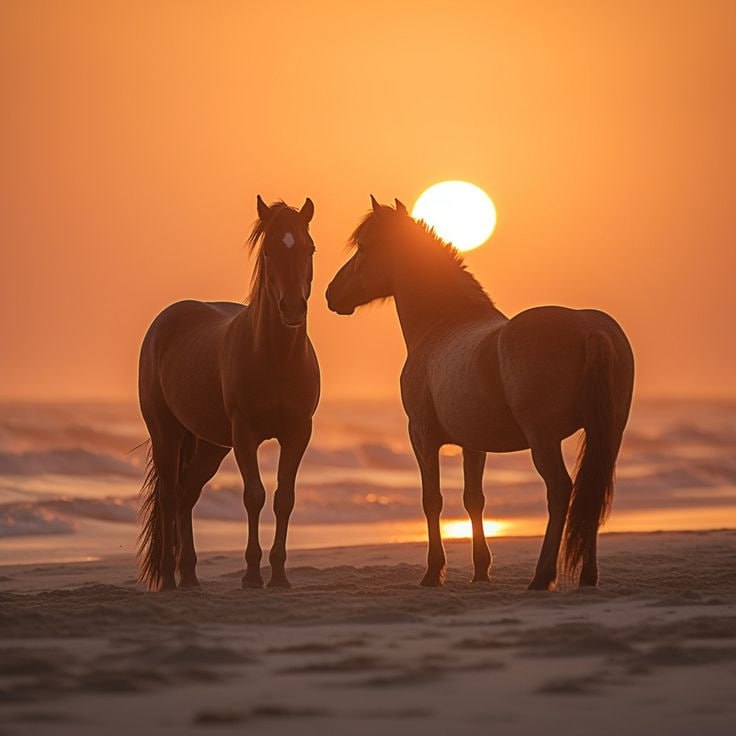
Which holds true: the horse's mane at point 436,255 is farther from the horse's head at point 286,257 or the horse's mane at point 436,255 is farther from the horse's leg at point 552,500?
the horse's leg at point 552,500

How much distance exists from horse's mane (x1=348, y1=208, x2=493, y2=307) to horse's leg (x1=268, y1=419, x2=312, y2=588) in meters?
1.38

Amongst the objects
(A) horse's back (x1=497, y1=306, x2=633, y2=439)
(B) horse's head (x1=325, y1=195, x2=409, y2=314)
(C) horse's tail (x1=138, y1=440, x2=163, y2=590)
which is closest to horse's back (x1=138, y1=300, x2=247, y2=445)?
(C) horse's tail (x1=138, y1=440, x2=163, y2=590)

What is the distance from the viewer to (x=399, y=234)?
1009cm

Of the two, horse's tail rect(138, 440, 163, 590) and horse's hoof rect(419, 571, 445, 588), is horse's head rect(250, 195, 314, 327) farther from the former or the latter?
horse's tail rect(138, 440, 163, 590)

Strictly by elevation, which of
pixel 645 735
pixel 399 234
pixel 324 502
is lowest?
pixel 645 735

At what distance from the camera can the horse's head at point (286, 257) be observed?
348 inches

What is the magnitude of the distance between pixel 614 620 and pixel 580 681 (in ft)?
5.34

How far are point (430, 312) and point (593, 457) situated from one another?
86.0 inches

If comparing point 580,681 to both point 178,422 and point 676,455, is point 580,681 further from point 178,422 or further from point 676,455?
point 676,455

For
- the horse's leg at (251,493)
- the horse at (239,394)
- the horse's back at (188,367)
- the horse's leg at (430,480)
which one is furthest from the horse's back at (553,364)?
the horse's back at (188,367)

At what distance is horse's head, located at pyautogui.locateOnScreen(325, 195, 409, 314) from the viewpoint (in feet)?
33.1

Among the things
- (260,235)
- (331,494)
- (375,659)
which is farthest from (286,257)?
(331,494)

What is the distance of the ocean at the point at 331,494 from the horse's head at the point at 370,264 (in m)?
3.79

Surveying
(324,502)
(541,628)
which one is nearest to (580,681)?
(541,628)
